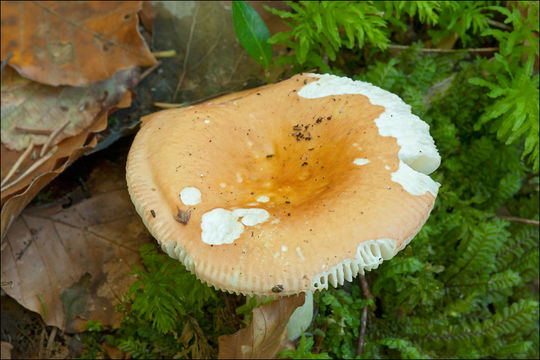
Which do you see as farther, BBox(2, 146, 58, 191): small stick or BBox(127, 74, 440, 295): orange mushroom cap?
BBox(2, 146, 58, 191): small stick

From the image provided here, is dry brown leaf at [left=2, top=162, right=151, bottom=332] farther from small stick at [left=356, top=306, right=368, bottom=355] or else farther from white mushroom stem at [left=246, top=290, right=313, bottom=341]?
small stick at [left=356, top=306, right=368, bottom=355]

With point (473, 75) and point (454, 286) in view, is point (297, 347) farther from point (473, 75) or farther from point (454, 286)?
point (473, 75)

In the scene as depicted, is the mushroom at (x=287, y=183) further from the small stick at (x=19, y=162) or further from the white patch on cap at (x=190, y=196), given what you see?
the small stick at (x=19, y=162)

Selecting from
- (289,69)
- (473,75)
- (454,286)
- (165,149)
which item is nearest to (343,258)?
(165,149)

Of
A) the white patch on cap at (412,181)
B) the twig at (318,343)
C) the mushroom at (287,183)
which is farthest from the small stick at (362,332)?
the white patch on cap at (412,181)

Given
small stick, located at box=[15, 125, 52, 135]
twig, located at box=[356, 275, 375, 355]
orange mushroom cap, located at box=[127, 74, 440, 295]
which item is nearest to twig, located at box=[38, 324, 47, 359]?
small stick, located at box=[15, 125, 52, 135]

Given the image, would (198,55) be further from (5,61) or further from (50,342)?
(50,342)
